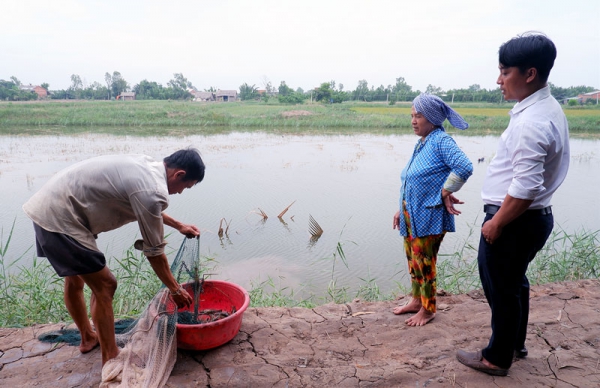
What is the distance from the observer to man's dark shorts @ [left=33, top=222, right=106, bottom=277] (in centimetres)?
184

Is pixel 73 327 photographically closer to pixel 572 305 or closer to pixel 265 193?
pixel 572 305

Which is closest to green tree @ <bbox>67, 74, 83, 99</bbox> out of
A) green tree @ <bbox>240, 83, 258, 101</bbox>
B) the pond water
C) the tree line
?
the tree line

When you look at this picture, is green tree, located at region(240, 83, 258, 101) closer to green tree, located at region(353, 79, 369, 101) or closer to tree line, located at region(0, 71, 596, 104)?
tree line, located at region(0, 71, 596, 104)

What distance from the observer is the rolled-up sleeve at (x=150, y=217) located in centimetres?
180

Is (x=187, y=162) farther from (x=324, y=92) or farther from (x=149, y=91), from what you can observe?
(x=149, y=91)

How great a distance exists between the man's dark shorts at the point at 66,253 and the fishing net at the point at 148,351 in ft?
1.30

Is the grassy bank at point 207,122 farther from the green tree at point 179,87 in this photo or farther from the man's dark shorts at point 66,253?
the green tree at point 179,87

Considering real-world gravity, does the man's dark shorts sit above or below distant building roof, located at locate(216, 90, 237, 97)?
below

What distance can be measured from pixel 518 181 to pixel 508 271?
1.45 feet

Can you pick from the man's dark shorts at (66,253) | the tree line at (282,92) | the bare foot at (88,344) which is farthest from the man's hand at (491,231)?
the tree line at (282,92)

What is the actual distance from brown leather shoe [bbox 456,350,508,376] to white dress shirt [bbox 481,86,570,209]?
0.81 metres

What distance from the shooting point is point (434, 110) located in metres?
2.28

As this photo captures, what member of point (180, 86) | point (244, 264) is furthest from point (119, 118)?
point (180, 86)

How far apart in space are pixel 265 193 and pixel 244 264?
2.93m
